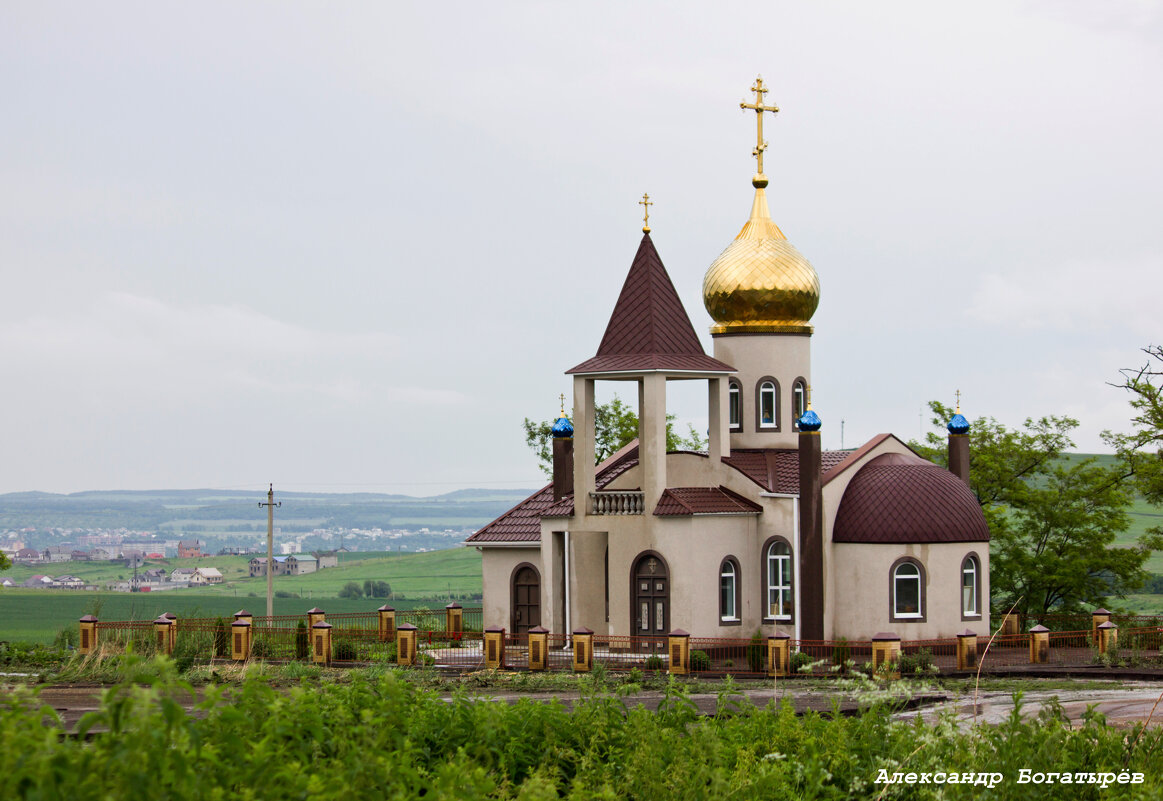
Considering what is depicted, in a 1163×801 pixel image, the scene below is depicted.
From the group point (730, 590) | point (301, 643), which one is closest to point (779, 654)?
point (730, 590)

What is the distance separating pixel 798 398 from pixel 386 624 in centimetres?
1079

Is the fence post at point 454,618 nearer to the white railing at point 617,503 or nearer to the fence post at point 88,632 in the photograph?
the white railing at point 617,503

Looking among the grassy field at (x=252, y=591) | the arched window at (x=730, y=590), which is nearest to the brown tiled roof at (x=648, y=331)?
the arched window at (x=730, y=590)

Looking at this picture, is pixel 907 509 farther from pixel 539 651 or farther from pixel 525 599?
pixel 525 599

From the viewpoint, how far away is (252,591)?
141750 millimetres

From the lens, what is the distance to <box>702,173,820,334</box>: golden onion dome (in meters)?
32.2

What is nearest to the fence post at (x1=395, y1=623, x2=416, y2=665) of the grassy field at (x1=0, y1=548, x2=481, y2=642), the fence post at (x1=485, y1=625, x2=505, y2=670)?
the fence post at (x1=485, y1=625, x2=505, y2=670)

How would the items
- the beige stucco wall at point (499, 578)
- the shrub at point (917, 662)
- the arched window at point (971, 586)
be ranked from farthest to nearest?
the beige stucco wall at point (499, 578)
the arched window at point (971, 586)
the shrub at point (917, 662)

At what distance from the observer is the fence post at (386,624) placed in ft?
103

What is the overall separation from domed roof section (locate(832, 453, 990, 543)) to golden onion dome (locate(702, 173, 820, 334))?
14.2ft

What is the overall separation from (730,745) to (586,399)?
17398 mm

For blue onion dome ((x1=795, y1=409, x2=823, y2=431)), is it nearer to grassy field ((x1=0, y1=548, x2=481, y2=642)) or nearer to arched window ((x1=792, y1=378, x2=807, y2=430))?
arched window ((x1=792, y1=378, x2=807, y2=430))

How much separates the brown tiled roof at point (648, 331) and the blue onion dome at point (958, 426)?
6.75 metres

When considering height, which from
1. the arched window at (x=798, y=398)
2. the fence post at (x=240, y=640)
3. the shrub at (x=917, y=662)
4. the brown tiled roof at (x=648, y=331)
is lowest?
the shrub at (x=917, y=662)
